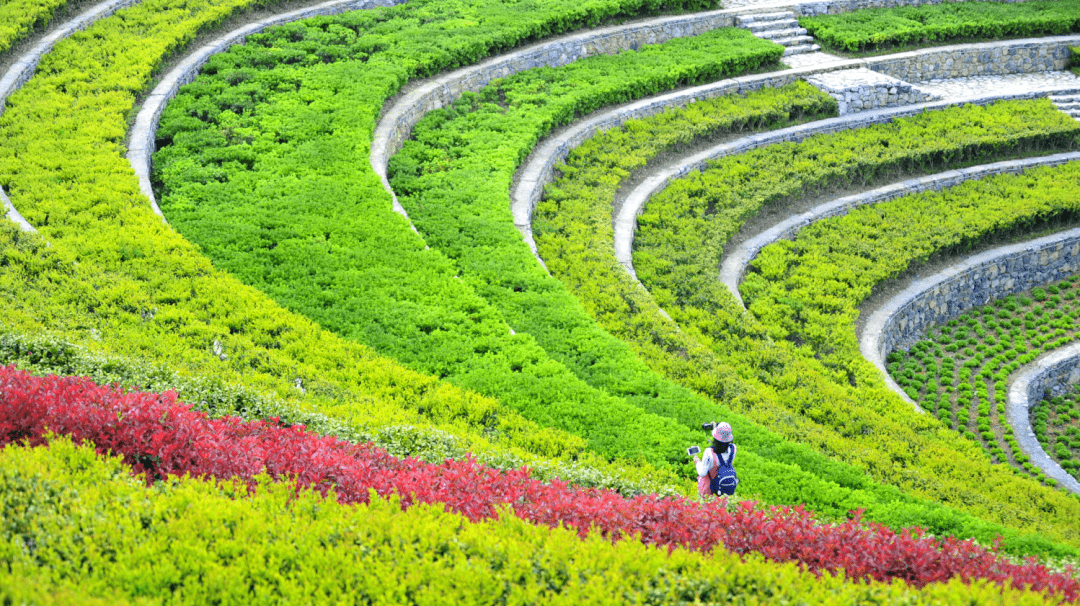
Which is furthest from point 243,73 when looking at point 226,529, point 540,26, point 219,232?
point 226,529

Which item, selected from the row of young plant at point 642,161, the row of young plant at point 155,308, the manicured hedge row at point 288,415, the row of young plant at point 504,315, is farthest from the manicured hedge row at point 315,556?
the row of young plant at point 642,161

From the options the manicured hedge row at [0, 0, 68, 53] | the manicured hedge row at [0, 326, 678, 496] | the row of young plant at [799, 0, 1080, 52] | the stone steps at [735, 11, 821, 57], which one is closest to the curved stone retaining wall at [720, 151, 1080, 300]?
the row of young plant at [799, 0, 1080, 52]

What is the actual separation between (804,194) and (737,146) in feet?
6.06

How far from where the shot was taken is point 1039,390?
15.1m

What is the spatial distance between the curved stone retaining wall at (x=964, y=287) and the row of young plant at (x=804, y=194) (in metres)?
2.07

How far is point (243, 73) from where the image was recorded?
1673 cm

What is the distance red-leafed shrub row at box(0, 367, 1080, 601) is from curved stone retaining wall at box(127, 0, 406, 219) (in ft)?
18.5

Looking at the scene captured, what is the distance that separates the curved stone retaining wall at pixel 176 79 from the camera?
43.6ft

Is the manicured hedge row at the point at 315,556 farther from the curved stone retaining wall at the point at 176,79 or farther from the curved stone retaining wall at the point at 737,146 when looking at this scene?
the curved stone retaining wall at the point at 737,146

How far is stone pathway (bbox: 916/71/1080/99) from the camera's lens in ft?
77.0

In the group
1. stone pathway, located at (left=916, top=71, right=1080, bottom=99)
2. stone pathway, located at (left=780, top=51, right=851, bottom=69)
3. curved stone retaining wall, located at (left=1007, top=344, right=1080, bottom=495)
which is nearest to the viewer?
curved stone retaining wall, located at (left=1007, top=344, right=1080, bottom=495)

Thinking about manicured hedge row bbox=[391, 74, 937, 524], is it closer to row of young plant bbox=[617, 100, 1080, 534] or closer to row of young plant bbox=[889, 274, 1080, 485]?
row of young plant bbox=[617, 100, 1080, 534]

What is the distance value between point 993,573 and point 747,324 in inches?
289

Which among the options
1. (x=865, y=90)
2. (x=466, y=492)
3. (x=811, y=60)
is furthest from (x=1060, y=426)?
(x=811, y=60)
